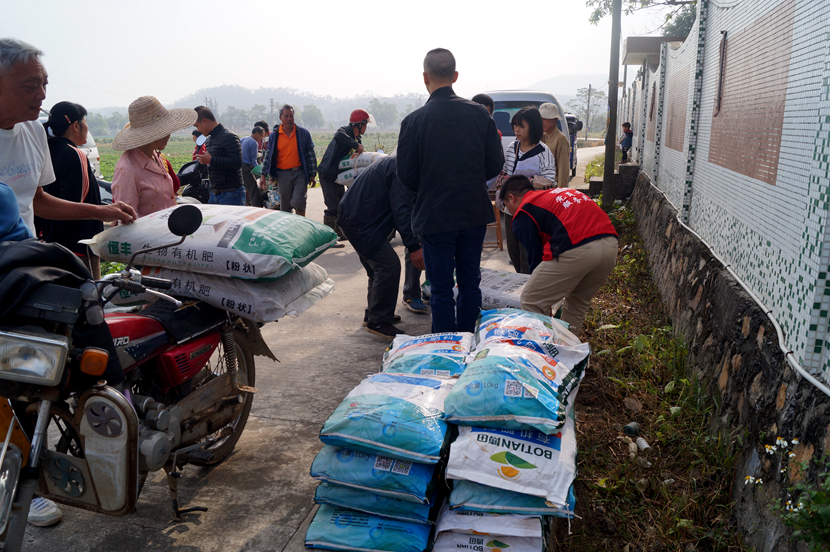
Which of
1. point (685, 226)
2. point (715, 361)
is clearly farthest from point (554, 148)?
point (715, 361)

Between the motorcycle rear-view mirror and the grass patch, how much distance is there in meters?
2.14

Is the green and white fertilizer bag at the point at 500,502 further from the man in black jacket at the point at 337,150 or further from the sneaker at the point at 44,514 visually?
the man in black jacket at the point at 337,150

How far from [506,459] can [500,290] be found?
2.53m

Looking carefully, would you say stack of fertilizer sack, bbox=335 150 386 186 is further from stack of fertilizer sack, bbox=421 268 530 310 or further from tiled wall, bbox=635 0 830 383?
tiled wall, bbox=635 0 830 383

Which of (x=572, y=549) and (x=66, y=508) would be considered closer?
(x=572, y=549)

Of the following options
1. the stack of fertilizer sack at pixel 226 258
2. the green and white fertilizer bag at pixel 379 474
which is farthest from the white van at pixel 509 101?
the green and white fertilizer bag at pixel 379 474

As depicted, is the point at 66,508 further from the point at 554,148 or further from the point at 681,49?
the point at 681,49

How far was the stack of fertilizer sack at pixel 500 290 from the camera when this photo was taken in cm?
452

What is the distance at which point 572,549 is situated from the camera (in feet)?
8.11

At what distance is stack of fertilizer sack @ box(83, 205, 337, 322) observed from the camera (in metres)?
2.87

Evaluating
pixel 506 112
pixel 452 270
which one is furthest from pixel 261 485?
pixel 506 112

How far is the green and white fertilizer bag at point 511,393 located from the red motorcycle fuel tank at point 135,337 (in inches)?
52.4

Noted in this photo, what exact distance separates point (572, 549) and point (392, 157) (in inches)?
129

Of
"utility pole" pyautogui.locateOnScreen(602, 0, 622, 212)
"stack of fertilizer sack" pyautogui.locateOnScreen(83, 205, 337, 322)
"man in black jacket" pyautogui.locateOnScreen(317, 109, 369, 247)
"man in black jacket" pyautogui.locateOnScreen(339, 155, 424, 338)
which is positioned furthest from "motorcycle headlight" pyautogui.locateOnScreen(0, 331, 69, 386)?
"utility pole" pyautogui.locateOnScreen(602, 0, 622, 212)
